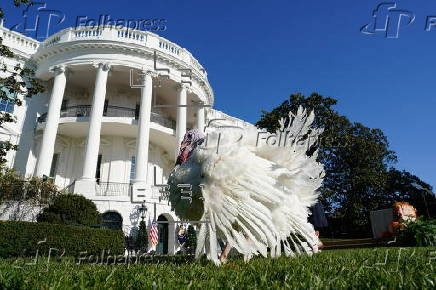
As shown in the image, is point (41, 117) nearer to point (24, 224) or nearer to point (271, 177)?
point (24, 224)

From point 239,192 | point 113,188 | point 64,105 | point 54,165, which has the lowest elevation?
point 239,192

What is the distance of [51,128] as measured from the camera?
19.8m

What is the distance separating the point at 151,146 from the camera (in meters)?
24.2

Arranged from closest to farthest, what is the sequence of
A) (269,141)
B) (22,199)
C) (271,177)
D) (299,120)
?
(271,177), (269,141), (299,120), (22,199)

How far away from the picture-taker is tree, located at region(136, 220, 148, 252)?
15.9 metres

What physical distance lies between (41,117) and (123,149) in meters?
5.99

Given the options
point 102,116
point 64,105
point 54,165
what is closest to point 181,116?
point 102,116

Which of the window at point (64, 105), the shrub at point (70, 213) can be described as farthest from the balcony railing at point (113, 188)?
the window at point (64, 105)

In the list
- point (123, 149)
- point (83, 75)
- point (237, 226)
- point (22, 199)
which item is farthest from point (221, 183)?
point (83, 75)

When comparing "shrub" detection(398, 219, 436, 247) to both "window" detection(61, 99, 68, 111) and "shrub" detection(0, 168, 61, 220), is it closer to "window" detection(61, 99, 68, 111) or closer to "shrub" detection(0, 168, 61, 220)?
"shrub" detection(0, 168, 61, 220)

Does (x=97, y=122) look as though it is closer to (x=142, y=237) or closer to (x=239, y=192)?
(x=142, y=237)

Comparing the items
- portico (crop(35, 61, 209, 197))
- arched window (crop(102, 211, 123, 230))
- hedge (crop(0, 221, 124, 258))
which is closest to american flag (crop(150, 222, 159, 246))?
portico (crop(35, 61, 209, 197))

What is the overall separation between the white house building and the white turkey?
15.8 m

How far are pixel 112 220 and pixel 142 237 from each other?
10.4 feet
